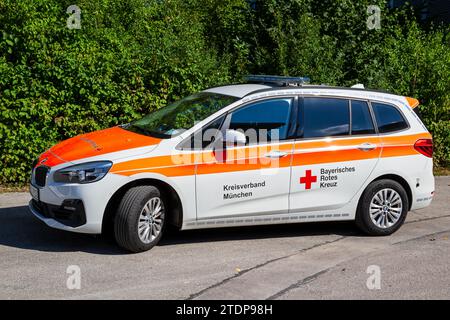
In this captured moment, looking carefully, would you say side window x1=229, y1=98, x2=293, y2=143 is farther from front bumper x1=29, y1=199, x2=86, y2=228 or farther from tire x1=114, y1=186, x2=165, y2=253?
front bumper x1=29, y1=199, x2=86, y2=228

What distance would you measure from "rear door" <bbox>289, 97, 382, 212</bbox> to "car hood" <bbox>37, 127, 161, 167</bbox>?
1604 mm

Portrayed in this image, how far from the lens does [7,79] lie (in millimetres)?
9070

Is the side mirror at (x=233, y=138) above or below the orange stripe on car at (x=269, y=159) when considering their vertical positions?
above

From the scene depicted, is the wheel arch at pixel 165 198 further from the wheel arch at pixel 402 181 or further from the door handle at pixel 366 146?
the wheel arch at pixel 402 181

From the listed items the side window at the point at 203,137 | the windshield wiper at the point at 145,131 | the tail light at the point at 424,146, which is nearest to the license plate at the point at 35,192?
the windshield wiper at the point at 145,131

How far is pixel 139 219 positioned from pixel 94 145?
3.10 ft

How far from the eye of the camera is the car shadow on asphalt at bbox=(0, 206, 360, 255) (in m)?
6.83

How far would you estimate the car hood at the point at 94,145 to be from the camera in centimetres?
659

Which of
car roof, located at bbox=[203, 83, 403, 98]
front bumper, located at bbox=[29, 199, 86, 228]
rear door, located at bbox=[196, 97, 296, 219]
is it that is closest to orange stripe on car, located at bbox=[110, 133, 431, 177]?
rear door, located at bbox=[196, 97, 296, 219]

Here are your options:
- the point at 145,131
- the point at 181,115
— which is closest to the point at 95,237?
the point at 145,131

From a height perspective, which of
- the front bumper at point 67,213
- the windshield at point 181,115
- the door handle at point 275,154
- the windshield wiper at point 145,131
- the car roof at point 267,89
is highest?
the car roof at point 267,89

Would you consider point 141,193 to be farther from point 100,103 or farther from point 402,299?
point 100,103

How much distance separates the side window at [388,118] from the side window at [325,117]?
407 millimetres
